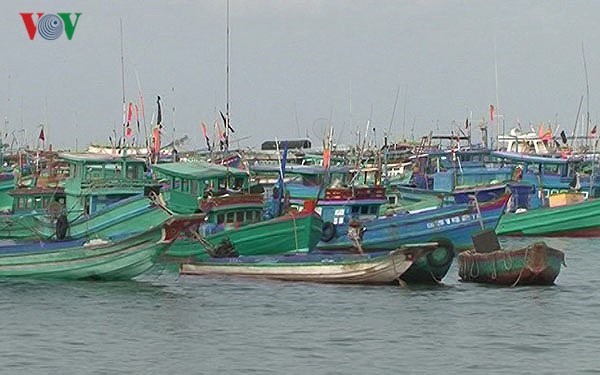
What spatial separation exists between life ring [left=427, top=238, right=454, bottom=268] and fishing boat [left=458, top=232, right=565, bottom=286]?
1038mm

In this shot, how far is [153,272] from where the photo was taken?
29.1 m

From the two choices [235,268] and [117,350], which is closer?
[117,350]

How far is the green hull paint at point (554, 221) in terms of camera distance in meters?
43.7

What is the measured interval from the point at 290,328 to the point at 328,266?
468 cm

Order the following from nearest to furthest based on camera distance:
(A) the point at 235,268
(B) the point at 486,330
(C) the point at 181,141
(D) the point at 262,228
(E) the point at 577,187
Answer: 1. (B) the point at 486,330
2. (A) the point at 235,268
3. (D) the point at 262,228
4. (E) the point at 577,187
5. (C) the point at 181,141

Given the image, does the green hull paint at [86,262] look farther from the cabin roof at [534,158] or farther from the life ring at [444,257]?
the cabin roof at [534,158]

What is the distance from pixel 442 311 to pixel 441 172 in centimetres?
2845

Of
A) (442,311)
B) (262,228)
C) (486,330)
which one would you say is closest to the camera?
(486,330)

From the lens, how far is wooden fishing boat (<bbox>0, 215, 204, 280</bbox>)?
88.1ft

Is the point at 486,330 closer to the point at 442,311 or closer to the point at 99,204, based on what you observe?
the point at 442,311

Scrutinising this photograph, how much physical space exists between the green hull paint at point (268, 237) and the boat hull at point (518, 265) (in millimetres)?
4423

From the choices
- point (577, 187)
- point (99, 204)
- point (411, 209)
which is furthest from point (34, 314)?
point (577, 187)

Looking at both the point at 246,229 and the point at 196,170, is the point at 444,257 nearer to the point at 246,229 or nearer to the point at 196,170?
the point at 246,229

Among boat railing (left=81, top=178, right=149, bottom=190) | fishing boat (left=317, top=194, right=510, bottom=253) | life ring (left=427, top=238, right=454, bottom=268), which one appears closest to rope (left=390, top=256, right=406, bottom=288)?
life ring (left=427, top=238, right=454, bottom=268)
